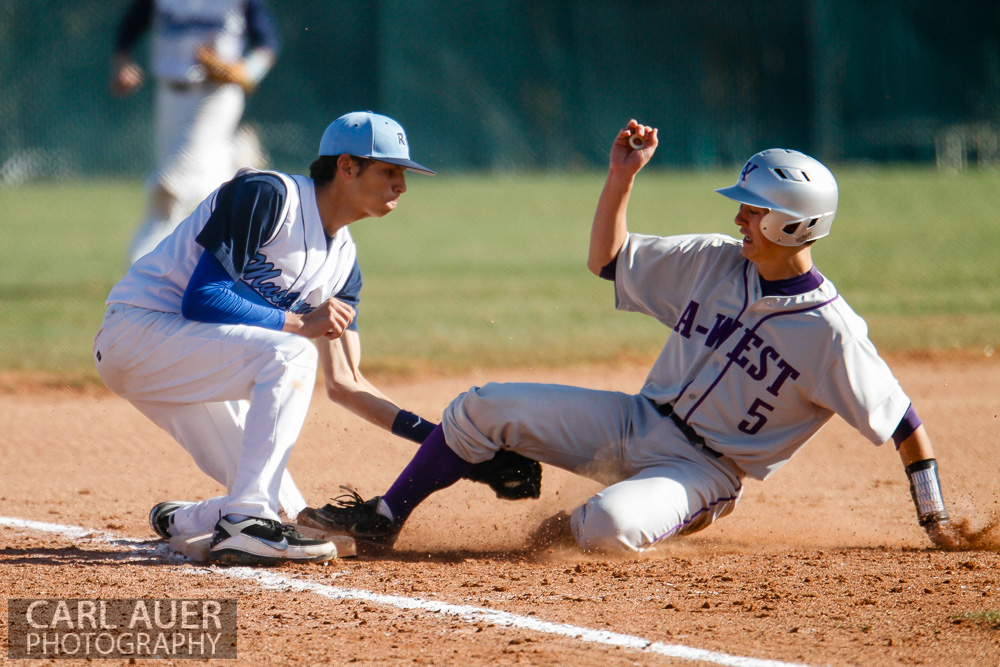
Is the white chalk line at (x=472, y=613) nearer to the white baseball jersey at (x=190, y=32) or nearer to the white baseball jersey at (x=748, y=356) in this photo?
the white baseball jersey at (x=748, y=356)

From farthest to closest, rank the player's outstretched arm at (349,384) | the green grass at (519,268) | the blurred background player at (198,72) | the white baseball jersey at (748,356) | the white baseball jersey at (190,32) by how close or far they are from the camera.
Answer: the white baseball jersey at (190,32) < the blurred background player at (198,72) < the green grass at (519,268) < the player's outstretched arm at (349,384) < the white baseball jersey at (748,356)

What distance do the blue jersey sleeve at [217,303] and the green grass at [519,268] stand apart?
9.18 ft

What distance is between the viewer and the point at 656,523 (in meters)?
3.06

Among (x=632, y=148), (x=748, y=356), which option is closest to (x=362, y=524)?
(x=748, y=356)

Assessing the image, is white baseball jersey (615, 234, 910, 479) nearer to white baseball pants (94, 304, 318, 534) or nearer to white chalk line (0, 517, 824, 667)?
white chalk line (0, 517, 824, 667)

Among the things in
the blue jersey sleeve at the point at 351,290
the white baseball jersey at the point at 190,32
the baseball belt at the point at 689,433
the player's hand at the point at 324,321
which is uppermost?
the white baseball jersey at the point at 190,32

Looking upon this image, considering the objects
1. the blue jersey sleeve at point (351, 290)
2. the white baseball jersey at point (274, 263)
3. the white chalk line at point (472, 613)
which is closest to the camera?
the white chalk line at point (472, 613)

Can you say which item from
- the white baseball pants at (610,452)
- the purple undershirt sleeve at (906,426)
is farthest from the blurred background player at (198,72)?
the purple undershirt sleeve at (906,426)

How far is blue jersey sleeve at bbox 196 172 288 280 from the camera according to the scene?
3.03 m

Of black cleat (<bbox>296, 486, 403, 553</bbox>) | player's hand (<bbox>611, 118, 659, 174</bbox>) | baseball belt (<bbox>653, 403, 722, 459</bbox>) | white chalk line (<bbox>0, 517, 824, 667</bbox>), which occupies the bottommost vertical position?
white chalk line (<bbox>0, 517, 824, 667</bbox>)

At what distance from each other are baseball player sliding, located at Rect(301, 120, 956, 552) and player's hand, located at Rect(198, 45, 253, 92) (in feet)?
14.1

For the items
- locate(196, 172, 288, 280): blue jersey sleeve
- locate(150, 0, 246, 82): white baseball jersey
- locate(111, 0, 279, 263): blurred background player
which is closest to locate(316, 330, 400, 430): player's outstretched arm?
locate(196, 172, 288, 280): blue jersey sleeve

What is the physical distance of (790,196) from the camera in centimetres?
306

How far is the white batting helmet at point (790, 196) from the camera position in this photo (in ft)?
10.0
